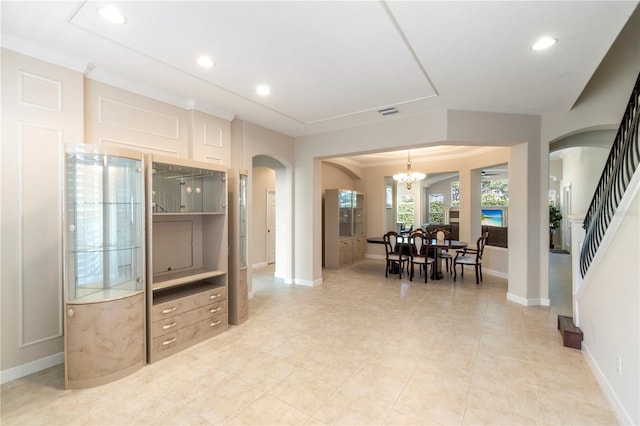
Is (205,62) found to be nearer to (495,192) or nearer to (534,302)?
(534,302)

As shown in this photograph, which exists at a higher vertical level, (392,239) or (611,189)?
(611,189)

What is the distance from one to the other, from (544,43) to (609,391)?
3.07m

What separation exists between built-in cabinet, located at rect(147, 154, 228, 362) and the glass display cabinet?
138 millimetres

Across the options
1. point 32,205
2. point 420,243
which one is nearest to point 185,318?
point 32,205

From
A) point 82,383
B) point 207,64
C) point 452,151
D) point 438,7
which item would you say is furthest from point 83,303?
point 452,151

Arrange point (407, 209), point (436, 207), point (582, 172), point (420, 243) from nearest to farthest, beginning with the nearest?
point (420, 243), point (582, 172), point (407, 209), point (436, 207)

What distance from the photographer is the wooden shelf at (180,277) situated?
125 inches

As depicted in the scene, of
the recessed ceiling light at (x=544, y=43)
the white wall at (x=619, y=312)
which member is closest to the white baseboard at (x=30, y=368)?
the white wall at (x=619, y=312)

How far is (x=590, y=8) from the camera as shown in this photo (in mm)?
2180

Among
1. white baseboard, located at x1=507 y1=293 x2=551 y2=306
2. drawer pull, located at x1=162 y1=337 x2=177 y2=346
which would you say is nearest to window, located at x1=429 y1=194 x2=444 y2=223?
white baseboard, located at x1=507 y1=293 x2=551 y2=306

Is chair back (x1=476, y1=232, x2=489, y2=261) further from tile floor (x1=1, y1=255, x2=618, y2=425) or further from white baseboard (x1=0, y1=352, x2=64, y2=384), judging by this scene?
white baseboard (x1=0, y1=352, x2=64, y2=384)

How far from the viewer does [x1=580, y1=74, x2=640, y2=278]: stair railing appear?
244 centimetres

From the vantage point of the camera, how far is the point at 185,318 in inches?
127

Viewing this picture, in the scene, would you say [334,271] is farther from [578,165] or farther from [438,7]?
[578,165]
